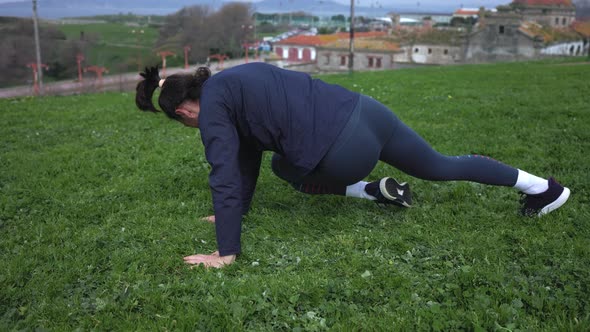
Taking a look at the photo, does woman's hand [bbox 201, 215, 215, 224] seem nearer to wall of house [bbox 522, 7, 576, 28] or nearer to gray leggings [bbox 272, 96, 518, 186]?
gray leggings [bbox 272, 96, 518, 186]

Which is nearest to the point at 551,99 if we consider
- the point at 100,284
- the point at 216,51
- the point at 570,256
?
the point at 570,256

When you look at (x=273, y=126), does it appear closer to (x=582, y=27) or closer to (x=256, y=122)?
(x=256, y=122)

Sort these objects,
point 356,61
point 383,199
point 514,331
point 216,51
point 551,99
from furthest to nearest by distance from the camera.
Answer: point 356,61 → point 216,51 → point 551,99 → point 383,199 → point 514,331

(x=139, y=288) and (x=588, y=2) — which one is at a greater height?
(x=588, y=2)

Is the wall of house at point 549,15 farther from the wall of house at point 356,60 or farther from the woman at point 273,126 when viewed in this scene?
the woman at point 273,126

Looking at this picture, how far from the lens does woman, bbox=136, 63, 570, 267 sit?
3.69m

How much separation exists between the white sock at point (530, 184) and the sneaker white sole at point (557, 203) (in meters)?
0.14

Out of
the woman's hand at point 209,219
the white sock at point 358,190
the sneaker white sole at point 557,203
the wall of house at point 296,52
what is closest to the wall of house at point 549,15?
the wall of house at point 296,52

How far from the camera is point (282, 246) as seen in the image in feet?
14.4

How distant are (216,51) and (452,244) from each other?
34478 millimetres

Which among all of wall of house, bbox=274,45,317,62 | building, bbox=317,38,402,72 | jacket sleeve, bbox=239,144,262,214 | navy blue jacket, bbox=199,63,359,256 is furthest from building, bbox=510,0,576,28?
navy blue jacket, bbox=199,63,359,256

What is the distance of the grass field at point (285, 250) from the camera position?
128 inches

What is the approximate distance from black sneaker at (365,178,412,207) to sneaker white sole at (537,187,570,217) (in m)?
1.15

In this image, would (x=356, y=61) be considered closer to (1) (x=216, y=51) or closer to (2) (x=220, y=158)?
(1) (x=216, y=51)
